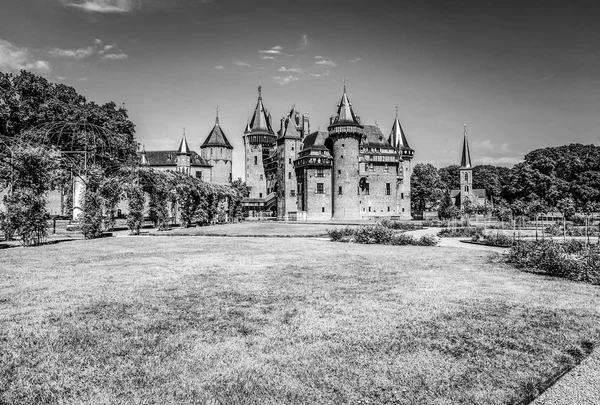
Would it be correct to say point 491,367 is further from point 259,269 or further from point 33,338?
point 259,269

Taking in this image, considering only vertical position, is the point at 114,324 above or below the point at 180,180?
below

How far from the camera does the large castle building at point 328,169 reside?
62500 mm

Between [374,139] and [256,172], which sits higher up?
[374,139]

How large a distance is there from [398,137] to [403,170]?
21.3 ft

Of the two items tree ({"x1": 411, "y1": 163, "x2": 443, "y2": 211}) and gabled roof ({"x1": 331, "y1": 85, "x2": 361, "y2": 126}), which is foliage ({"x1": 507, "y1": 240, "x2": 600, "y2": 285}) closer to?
gabled roof ({"x1": 331, "y1": 85, "x2": 361, "y2": 126})

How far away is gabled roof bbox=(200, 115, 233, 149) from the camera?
80.2 metres

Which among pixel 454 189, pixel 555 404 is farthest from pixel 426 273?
pixel 454 189

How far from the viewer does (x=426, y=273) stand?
11109 millimetres

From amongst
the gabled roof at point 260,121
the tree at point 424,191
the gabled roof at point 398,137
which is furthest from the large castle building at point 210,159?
the tree at point 424,191

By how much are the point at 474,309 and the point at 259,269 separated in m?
6.14

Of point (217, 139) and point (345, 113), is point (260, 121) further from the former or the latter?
point (345, 113)

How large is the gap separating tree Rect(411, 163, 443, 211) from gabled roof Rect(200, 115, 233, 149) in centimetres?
3881

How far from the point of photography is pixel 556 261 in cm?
1155

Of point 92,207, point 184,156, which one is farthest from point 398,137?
point 92,207
